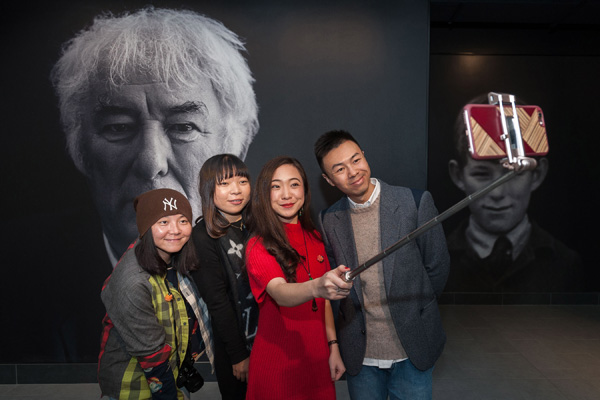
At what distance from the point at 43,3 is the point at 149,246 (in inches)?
102

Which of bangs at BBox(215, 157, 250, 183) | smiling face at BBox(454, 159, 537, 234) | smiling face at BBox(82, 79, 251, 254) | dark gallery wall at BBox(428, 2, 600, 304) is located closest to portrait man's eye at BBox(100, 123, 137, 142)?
smiling face at BBox(82, 79, 251, 254)

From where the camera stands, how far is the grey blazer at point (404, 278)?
175cm

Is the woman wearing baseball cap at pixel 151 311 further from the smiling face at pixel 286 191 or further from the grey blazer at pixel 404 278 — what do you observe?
the grey blazer at pixel 404 278

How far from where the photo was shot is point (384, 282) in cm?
176

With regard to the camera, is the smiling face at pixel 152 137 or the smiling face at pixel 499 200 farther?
the smiling face at pixel 499 200

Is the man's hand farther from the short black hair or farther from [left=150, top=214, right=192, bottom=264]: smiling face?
the short black hair

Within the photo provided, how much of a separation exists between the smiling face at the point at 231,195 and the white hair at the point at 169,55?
4.20 feet

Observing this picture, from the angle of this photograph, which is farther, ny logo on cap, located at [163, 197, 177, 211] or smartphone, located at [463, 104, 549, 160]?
ny logo on cap, located at [163, 197, 177, 211]

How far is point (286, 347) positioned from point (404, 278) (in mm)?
538

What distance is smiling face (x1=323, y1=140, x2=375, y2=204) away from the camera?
1.76 m

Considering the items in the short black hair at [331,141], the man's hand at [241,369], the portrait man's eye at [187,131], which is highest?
the portrait man's eye at [187,131]

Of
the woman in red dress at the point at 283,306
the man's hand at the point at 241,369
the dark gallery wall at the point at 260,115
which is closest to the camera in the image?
the woman in red dress at the point at 283,306

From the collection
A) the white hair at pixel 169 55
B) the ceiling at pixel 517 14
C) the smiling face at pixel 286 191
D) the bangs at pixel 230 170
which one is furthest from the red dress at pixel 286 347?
the ceiling at pixel 517 14

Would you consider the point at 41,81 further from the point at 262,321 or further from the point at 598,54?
the point at 598,54
